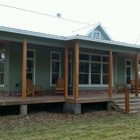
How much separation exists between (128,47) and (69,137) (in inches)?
286

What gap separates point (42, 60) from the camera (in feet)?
36.0

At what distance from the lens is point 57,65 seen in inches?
456

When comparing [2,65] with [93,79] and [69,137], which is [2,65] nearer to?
[93,79]

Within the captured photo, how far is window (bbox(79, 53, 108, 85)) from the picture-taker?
1191 centimetres

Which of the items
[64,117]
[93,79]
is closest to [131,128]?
[64,117]

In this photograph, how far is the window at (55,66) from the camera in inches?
449

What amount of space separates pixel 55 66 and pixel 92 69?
83.6 inches

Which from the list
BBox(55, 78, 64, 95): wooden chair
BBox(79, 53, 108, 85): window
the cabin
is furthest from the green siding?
BBox(79, 53, 108, 85): window

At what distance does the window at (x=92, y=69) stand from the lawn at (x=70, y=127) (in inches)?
143

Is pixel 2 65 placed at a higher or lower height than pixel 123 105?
higher

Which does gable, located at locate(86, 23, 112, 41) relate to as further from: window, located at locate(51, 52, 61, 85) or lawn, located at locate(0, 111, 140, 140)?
lawn, located at locate(0, 111, 140, 140)

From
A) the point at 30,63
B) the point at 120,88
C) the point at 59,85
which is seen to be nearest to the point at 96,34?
the point at 59,85

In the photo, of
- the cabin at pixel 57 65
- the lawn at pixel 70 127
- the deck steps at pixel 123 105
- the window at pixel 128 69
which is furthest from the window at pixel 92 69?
the lawn at pixel 70 127

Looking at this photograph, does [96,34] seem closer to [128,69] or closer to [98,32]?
[98,32]
